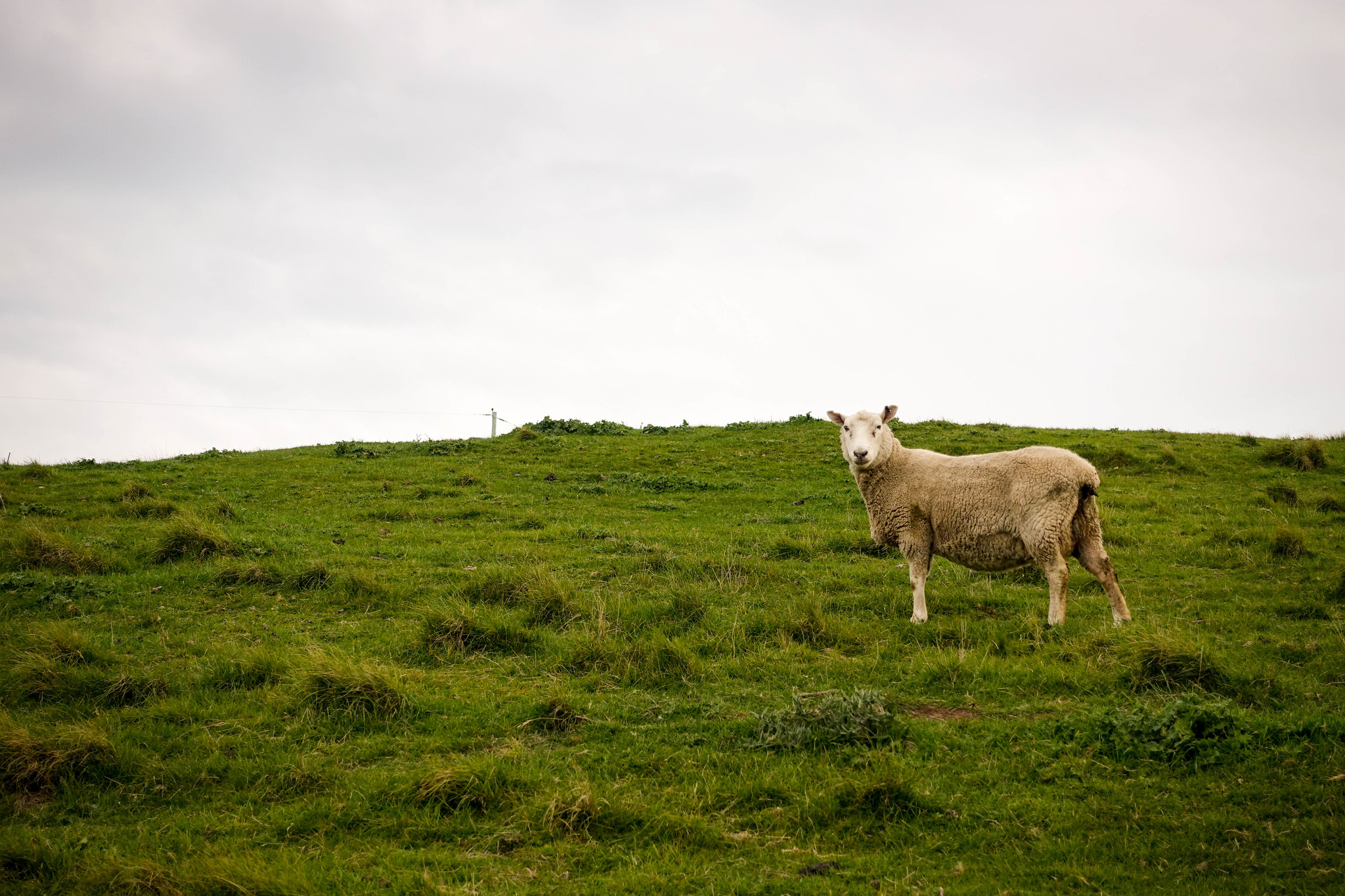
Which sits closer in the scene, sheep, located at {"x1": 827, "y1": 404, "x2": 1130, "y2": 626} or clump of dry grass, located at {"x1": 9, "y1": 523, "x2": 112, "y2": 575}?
sheep, located at {"x1": 827, "y1": 404, "x2": 1130, "y2": 626}

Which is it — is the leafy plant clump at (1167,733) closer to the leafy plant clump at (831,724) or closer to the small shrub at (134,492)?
the leafy plant clump at (831,724)

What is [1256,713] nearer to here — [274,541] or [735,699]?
[735,699]

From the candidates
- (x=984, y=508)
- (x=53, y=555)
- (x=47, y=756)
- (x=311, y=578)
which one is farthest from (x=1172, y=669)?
(x=53, y=555)

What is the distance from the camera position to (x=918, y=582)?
37.7 ft

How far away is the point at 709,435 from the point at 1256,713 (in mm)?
22580

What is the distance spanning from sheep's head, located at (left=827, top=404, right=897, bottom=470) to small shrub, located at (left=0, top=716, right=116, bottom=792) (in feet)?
30.4

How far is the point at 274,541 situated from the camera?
1555cm

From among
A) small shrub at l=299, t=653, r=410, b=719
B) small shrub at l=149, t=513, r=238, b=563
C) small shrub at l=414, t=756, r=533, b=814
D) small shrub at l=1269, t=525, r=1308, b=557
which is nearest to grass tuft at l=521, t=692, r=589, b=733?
small shrub at l=414, t=756, r=533, b=814

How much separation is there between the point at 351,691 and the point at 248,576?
232 inches

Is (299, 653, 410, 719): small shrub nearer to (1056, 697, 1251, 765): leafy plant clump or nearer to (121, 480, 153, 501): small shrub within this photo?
(1056, 697, 1251, 765): leafy plant clump

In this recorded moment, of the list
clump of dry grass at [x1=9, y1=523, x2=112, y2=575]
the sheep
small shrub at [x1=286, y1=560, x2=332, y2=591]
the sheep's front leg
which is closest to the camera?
the sheep

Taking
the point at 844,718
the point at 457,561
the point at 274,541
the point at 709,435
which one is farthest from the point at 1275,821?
the point at 709,435

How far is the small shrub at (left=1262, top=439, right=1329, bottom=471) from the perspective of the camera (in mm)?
21859

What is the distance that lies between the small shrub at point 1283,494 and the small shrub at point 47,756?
21.1m
